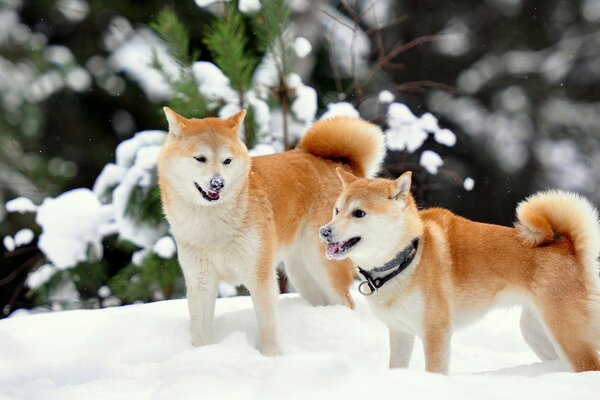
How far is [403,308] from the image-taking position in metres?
3.48

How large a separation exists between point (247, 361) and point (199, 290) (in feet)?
3.29

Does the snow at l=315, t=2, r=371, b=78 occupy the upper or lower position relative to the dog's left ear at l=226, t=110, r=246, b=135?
upper

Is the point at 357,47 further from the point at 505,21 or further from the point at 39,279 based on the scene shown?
the point at 39,279

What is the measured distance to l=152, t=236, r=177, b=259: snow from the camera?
5547 mm

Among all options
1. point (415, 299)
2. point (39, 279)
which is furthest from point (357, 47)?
point (415, 299)

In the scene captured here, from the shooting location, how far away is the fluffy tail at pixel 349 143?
4.68 metres

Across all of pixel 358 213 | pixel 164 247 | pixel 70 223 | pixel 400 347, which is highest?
pixel 358 213

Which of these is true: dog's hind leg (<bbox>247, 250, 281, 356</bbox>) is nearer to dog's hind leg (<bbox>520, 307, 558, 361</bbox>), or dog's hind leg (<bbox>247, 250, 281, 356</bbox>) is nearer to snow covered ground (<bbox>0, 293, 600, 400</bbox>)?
snow covered ground (<bbox>0, 293, 600, 400</bbox>)

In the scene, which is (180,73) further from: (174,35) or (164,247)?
(164,247)

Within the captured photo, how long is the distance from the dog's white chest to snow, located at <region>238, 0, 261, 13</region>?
299 cm

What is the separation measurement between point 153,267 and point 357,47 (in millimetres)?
3475

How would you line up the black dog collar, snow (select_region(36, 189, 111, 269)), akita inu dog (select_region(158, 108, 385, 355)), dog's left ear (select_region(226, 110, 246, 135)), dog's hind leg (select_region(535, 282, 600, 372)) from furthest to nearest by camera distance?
1. snow (select_region(36, 189, 111, 269))
2. dog's left ear (select_region(226, 110, 246, 135))
3. akita inu dog (select_region(158, 108, 385, 355))
4. the black dog collar
5. dog's hind leg (select_region(535, 282, 600, 372))

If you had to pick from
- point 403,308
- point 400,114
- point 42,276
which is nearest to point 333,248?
point 403,308

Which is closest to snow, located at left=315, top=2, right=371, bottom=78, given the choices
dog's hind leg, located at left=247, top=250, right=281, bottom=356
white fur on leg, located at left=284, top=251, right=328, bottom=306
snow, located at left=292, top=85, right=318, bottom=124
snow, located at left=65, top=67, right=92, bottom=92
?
snow, located at left=292, top=85, right=318, bottom=124
